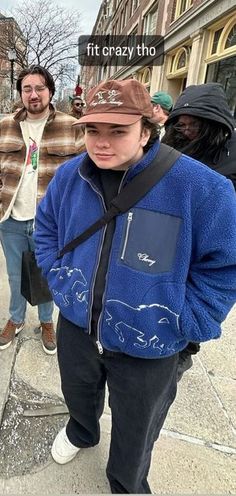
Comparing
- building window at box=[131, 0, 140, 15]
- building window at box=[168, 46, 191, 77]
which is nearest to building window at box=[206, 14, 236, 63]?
building window at box=[168, 46, 191, 77]

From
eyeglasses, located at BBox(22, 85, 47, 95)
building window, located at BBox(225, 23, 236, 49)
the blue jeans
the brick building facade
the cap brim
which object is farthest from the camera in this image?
the brick building facade

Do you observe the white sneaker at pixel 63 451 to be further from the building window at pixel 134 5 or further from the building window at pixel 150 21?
the building window at pixel 134 5

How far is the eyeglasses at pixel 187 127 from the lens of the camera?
5.40 feet

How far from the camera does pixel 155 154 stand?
1096 millimetres

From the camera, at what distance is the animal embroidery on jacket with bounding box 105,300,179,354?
1.06 m

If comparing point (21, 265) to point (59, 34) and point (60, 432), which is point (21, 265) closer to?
point (60, 432)

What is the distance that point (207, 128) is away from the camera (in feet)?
5.31

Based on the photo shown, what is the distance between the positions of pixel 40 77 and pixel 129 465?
2.05 meters

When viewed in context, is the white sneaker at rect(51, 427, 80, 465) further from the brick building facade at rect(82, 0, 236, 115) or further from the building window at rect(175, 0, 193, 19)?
the building window at rect(175, 0, 193, 19)

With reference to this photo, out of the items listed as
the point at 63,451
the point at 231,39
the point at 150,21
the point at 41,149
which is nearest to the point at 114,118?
the point at 41,149

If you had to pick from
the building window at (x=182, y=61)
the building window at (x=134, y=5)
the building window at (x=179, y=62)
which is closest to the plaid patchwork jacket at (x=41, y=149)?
the building window at (x=179, y=62)

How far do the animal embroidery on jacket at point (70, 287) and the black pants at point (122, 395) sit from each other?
0.54 ft

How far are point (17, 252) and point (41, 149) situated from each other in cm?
72

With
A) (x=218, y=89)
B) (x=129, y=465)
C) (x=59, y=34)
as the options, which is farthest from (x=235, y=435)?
(x=59, y=34)
